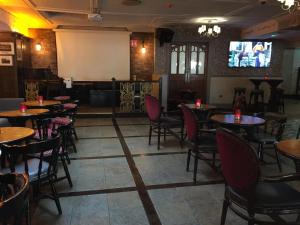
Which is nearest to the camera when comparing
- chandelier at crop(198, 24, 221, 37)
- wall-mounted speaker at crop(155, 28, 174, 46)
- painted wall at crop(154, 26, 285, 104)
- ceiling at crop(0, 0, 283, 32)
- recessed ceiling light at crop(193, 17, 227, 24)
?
ceiling at crop(0, 0, 283, 32)

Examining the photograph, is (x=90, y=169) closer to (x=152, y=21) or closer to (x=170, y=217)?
(x=170, y=217)

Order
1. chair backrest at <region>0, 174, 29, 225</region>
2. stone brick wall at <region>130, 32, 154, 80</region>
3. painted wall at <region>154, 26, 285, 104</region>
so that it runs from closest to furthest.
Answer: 1. chair backrest at <region>0, 174, 29, 225</region>
2. painted wall at <region>154, 26, 285, 104</region>
3. stone brick wall at <region>130, 32, 154, 80</region>

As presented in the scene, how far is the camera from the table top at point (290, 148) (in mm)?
1948

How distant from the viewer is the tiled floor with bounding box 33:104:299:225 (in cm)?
240

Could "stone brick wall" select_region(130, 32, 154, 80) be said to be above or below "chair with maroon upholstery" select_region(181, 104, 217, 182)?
above

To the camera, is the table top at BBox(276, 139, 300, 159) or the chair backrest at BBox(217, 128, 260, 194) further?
the table top at BBox(276, 139, 300, 159)

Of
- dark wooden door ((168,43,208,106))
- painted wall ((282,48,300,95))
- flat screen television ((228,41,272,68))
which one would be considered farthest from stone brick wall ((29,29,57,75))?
painted wall ((282,48,300,95))

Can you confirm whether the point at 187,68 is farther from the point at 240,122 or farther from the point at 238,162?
the point at 238,162

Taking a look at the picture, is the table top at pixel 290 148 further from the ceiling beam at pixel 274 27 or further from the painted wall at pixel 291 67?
the painted wall at pixel 291 67

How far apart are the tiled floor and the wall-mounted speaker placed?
4.50 metres

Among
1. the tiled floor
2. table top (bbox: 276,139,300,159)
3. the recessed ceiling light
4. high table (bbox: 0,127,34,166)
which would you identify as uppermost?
the recessed ceiling light

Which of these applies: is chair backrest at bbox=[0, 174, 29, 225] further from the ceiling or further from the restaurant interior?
the ceiling

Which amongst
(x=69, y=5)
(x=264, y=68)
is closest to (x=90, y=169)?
(x=69, y=5)

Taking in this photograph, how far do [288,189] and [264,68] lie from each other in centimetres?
826
